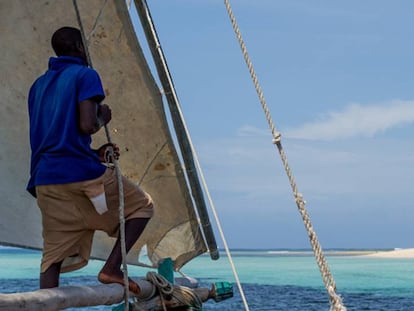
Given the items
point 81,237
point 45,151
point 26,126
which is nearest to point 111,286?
point 81,237

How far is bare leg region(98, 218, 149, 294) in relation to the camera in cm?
481

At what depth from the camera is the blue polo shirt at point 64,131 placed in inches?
182

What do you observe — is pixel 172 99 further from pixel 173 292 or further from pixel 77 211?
pixel 77 211

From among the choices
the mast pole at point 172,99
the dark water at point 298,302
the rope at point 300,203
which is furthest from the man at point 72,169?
the dark water at point 298,302

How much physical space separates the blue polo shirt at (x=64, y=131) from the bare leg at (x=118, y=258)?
1.17ft

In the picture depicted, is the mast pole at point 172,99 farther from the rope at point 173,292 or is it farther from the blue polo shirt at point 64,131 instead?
the blue polo shirt at point 64,131

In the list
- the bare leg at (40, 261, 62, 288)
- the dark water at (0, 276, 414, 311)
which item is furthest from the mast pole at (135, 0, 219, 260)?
the dark water at (0, 276, 414, 311)

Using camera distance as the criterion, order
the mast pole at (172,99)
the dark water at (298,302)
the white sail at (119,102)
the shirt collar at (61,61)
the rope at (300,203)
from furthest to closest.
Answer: the dark water at (298,302), the mast pole at (172,99), the white sail at (119,102), the shirt collar at (61,61), the rope at (300,203)

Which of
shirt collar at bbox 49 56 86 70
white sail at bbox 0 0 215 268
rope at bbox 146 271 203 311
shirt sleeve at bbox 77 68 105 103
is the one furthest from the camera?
white sail at bbox 0 0 215 268

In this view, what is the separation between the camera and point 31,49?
6.75 metres

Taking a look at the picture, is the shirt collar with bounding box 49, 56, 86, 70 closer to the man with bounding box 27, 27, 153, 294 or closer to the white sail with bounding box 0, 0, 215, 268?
the man with bounding box 27, 27, 153, 294

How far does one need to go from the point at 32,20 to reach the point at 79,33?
191 cm

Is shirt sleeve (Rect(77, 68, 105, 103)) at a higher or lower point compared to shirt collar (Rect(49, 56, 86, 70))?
lower

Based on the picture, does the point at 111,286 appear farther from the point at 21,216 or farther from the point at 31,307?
the point at 21,216
